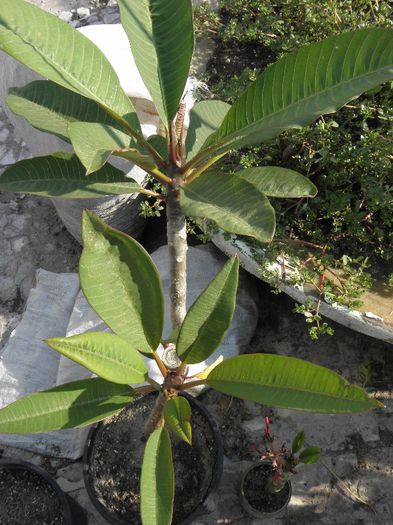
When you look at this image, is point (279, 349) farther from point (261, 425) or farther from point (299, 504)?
point (299, 504)

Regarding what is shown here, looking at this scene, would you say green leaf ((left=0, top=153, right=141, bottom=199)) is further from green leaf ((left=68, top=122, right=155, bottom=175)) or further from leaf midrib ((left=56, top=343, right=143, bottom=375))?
leaf midrib ((left=56, top=343, right=143, bottom=375))

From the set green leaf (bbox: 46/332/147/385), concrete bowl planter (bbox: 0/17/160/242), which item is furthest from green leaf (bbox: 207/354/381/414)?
concrete bowl planter (bbox: 0/17/160/242)

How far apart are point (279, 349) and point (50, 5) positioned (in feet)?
6.45

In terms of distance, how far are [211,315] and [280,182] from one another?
0.26 metres

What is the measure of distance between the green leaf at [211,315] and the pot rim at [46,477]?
2.23 feet

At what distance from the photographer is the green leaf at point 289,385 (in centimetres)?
92

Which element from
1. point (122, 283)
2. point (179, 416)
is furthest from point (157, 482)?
point (122, 283)

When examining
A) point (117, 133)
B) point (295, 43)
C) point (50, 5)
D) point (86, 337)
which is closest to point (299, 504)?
point (86, 337)

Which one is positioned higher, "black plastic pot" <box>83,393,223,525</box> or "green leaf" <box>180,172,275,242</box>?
"green leaf" <box>180,172,275,242</box>

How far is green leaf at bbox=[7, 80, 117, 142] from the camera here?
3.70 ft

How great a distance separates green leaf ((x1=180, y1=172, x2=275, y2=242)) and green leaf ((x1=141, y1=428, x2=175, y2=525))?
43 centimetres

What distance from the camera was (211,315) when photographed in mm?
1095

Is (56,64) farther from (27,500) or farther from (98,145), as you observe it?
(27,500)

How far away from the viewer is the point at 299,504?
180 centimetres
